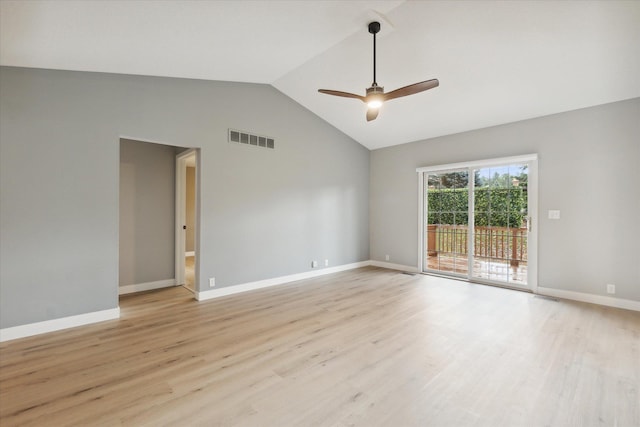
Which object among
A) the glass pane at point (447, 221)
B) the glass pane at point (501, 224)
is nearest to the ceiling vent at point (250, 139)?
the glass pane at point (447, 221)

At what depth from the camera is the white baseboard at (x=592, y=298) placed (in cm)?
363

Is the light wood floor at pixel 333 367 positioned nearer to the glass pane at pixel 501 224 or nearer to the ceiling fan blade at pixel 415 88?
the glass pane at pixel 501 224

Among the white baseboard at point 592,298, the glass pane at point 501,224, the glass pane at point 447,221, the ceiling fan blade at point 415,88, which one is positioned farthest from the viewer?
the glass pane at point 447,221

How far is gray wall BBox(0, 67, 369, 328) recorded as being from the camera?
9.16 feet

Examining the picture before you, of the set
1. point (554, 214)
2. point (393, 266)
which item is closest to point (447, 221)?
point (393, 266)

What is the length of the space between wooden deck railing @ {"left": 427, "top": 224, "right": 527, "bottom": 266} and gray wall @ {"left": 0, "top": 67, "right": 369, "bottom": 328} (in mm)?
2319

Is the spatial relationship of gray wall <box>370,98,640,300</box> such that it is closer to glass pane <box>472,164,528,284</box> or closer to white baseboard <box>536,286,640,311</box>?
white baseboard <box>536,286,640,311</box>

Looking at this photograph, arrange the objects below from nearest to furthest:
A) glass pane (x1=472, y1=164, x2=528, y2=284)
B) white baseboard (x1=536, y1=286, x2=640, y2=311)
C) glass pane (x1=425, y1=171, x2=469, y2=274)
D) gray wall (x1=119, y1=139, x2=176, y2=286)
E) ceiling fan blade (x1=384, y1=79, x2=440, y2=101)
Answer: ceiling fan blade (x1=384, y1=79, x2=440, y2=101), white baseboard (x1=536, y1=286, x2=640, y2=311), gray wall (x1=119, y1=139, x2=176, y2=286), glass pane (x1=472, y1=164, x2=528, y2=284), glass pane (x1=425, y1=171, x2=469, y2=274)

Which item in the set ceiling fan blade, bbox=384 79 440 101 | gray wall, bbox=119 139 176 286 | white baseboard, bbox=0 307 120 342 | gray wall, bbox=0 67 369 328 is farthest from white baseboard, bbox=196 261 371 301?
ceiling fan blade, bbox=384 79 440 101

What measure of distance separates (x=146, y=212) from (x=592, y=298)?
22.1 feet

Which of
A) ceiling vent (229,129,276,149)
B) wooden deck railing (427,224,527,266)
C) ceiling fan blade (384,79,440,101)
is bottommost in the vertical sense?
wooden deck railing (427,224,527,266)

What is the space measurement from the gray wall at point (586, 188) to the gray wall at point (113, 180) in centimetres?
354

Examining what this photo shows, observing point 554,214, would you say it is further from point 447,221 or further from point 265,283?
point 265,283

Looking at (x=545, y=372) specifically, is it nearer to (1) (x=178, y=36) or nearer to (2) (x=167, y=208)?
(1) (x=178, y=36)
